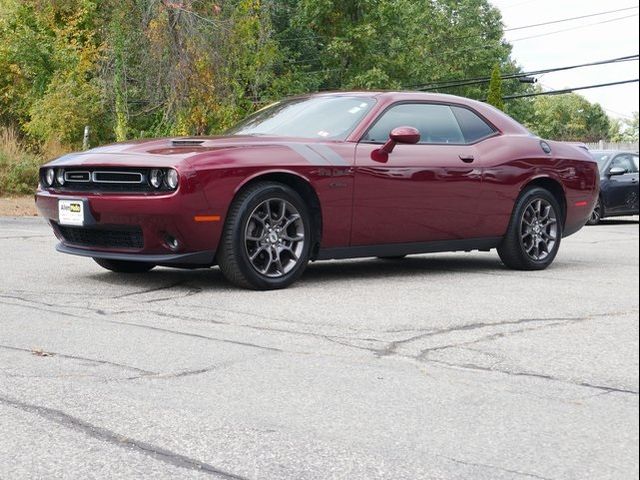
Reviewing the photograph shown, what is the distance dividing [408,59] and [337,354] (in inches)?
2182

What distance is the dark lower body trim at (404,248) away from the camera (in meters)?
7.35

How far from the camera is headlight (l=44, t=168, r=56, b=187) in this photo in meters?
7.43

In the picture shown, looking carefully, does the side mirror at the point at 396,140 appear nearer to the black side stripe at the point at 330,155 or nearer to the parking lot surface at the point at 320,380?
the black side stripe at the point at 330,155

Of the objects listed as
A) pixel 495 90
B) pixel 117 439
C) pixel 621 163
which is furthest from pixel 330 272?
→ pixel 495 90

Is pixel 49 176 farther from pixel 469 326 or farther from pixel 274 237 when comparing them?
pixel 469 326

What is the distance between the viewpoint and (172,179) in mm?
6648

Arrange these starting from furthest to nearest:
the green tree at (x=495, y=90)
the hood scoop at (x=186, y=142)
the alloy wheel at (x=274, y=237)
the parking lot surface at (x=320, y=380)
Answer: the green tree at (x=495, y=90), the hood scoop at (x=186, y=142), the alloy wheel at (x=274, y=237), the parking lot surface at (x=320, y=380)

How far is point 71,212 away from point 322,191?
179cm

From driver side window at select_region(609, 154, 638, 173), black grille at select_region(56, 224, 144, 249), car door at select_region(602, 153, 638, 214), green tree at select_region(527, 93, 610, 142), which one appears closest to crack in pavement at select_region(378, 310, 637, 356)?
black grille at select_region(56, 224, 144, 249)

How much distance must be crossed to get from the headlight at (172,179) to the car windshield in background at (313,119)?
3.87 ft

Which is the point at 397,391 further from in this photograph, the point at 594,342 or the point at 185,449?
the point at 594,342

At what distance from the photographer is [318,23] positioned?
57.8 m

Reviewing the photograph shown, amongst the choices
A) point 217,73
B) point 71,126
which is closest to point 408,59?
point 71,126

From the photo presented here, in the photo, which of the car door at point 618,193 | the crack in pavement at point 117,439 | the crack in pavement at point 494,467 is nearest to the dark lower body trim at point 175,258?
the crack in pavement at point 117,439
